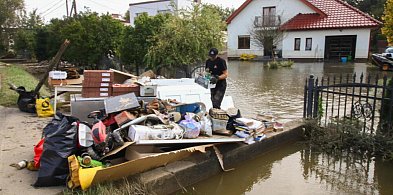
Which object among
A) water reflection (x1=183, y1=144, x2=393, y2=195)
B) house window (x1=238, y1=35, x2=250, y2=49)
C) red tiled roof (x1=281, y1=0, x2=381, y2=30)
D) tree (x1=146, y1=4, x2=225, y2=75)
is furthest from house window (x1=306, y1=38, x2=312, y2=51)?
water reflection (x1=183, y1=144, x2=393, y2=195)

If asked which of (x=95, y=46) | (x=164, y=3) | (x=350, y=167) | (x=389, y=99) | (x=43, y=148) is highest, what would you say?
(x=164, y=3)

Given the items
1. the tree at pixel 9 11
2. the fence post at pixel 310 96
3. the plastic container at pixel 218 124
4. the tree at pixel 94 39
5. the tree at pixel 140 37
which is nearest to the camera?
the plastic container at pixel 218 124

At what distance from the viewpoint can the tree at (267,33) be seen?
98.2 ft

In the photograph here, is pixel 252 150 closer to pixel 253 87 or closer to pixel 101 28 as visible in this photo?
pixel 253 87

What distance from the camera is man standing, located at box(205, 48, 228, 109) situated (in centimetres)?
681

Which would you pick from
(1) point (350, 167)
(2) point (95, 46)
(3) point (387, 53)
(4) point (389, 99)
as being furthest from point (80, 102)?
(3) point (387, 53)

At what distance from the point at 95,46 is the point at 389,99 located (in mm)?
13229

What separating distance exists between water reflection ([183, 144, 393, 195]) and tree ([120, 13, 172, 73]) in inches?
267

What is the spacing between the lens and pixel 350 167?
494cm

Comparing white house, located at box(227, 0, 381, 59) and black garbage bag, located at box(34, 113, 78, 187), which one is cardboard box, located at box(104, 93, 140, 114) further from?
white house, located at box(227, 0, 381, 59)

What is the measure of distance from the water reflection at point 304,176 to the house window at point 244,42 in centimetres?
2865

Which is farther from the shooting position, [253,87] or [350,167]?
[253,87]

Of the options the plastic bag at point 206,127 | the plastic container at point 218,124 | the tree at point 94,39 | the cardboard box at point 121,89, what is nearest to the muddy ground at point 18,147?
the cardboard box at point 121,89

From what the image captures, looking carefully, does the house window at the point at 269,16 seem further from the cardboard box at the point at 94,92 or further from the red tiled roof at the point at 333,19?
the cardboard box at the point at 94,92
